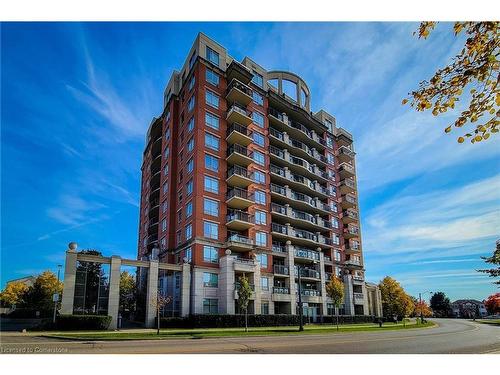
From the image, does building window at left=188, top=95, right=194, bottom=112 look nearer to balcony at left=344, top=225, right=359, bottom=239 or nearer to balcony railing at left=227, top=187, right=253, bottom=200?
balcony railing at left=227, top=187, right=253, bottom=200

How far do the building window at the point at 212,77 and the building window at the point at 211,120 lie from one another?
3.62 metres

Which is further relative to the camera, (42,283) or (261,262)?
(42,283)

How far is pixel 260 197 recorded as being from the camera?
135 ft

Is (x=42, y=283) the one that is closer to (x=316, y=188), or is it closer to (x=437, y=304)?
(x=316, y=188)

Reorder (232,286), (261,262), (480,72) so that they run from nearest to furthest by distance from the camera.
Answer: (480,72) → (232,286) → (261,262)

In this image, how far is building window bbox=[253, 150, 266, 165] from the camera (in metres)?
41.6

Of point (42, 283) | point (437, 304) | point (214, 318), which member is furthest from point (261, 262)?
point (437, 304)

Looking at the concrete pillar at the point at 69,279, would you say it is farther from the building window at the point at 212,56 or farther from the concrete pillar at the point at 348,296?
the concrete pillar at the point at 348,296

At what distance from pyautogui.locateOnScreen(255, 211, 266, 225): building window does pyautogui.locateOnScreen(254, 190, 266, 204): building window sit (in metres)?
1.20

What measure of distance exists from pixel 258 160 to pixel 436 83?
3587cm

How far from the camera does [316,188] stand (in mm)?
50344

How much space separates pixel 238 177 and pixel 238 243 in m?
6.62

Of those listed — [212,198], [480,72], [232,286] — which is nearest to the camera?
[480,72]

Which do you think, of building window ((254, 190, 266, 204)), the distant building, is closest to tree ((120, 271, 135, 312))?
building window ((254, 190, 266, 204))
